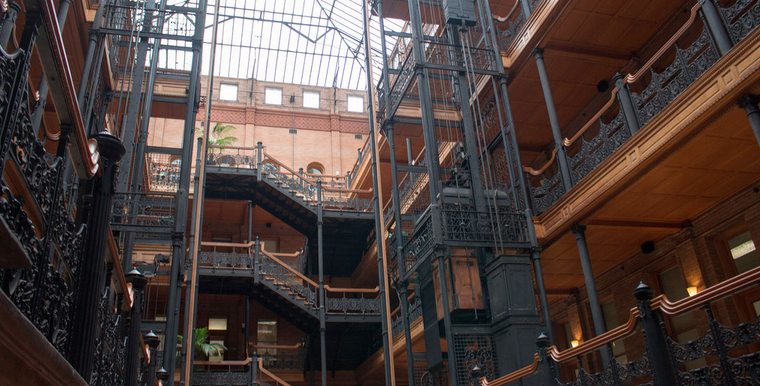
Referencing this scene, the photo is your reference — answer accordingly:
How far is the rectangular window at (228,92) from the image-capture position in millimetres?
35906

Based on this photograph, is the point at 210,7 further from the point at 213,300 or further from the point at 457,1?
the point at 457,1

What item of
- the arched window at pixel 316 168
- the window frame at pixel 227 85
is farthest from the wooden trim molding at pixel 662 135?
the window frame at pixel 227 85

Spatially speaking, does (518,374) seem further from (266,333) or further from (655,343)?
(266,333)

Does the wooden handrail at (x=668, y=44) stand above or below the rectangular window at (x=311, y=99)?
below

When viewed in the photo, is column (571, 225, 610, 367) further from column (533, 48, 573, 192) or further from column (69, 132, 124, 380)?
column (69, 132, 124, 380)

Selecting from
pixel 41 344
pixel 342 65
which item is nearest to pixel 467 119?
pixel 41 344

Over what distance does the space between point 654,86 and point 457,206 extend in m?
4.30

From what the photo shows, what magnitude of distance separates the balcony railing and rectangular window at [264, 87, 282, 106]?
2388cm

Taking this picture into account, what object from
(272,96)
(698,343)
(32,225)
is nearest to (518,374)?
(698,343)

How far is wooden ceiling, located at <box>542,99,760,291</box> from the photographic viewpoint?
10883 mm

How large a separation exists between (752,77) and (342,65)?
31543 millimetres

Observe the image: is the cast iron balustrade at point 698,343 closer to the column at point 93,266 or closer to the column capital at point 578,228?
the column at point 93,266

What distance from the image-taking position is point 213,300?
94.5ft

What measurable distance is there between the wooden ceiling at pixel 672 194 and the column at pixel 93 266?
8.41m
